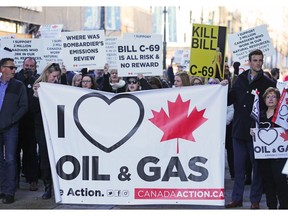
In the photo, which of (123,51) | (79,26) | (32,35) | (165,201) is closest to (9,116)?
(123,51)

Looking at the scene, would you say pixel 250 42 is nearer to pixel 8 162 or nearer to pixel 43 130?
pixel 43 130

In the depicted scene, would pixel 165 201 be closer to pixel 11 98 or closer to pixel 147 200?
pixel 147 200

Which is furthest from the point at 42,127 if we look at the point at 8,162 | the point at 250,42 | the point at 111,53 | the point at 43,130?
the point at 250,42

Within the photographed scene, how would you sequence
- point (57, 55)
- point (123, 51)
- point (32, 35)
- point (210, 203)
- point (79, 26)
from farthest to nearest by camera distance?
point (79, 26) → point (32, 35) → point (57, 55) → point (123, 51) → point (210, 203)

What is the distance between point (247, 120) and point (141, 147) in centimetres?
141

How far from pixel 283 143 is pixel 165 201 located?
4.94 feet

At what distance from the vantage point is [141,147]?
7.18m

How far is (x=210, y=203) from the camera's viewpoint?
703 centimetres

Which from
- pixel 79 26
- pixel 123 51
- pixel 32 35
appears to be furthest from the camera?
pixel 79 26

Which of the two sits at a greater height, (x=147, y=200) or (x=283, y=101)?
(x=283, y=101)

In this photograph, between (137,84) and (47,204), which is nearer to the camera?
(47,204)

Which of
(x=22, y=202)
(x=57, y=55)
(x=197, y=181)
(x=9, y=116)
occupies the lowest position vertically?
(x=22, y=202)

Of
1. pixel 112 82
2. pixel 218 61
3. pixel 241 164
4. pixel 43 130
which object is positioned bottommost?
pixel 241 164

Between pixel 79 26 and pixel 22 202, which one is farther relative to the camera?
pixel 79 26
